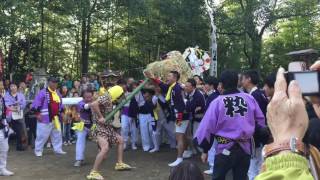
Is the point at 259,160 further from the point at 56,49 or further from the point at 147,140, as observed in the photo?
the point at 56,49

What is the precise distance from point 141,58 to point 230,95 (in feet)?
66.2

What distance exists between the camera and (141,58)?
25391mm

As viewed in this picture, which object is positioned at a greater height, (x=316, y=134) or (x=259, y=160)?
(x=316, y=134)

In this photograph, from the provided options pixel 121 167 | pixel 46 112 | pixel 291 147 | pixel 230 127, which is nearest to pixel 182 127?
pixel 121 167

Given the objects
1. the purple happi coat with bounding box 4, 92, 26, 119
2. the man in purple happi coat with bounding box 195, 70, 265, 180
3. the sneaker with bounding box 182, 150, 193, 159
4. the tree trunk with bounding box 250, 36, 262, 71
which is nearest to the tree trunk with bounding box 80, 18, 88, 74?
the tree trunk with bounding box 250, 36, 262, 71

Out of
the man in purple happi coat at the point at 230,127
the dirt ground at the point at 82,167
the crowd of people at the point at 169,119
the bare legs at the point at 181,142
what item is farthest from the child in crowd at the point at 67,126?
the man in purple happi coat at the point at 230,127

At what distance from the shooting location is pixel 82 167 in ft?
30.9

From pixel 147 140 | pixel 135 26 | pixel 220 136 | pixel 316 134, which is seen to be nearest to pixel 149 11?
pixel 135 26

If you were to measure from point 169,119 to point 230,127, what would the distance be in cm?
556

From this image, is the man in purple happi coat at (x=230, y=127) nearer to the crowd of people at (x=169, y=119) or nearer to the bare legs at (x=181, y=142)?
the crowd of people at (x=169, y=119)

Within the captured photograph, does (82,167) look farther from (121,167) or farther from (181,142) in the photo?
(181,142)

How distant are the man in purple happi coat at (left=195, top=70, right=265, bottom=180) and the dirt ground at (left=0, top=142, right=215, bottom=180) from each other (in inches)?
117

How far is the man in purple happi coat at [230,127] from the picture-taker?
17.4 feet

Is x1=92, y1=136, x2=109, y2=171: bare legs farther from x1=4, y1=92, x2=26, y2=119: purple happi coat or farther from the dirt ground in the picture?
x1=4, y1=92, x2=26, y2=119: purple happi coat
